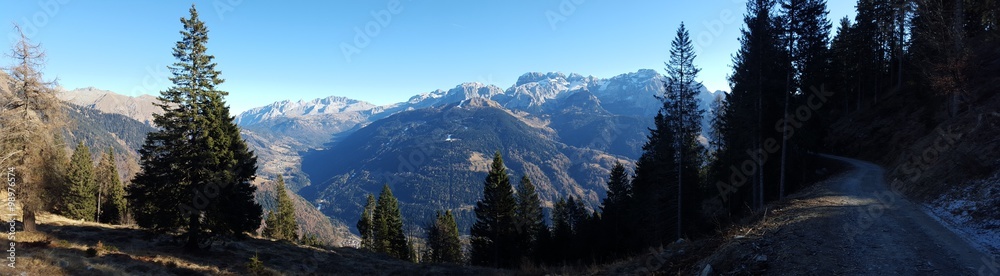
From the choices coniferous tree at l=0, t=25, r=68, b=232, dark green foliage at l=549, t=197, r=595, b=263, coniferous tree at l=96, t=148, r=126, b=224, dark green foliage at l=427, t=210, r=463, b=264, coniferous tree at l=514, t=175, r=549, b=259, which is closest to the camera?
coniferous tree at l=0, t=25, r=68, b=232

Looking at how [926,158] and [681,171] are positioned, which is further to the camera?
[681,171]

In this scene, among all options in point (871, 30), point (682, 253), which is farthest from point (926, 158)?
point (871, 30)

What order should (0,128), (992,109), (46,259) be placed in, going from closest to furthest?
(46,259) → (992,109) → (0,128)

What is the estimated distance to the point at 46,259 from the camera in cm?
1474

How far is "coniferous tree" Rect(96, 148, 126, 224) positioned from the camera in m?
54.8

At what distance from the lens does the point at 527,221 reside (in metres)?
46.3

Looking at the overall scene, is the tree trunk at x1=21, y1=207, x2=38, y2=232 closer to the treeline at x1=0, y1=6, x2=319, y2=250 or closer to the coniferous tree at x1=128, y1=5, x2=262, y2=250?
the treeline at x1=0, y1=6, x2=319, y2=250

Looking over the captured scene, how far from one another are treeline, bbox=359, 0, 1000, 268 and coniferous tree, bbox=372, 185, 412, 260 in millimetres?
16678

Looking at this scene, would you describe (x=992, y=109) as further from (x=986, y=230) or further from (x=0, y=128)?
(x=0, y=128)

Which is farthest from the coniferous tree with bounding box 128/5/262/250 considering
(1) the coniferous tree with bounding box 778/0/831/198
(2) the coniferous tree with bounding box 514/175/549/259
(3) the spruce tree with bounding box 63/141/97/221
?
(3) the spruce tree with bounding box 63/141/97/221

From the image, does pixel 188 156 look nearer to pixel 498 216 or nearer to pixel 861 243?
pixel 498 216

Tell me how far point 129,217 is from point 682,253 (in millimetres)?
77071

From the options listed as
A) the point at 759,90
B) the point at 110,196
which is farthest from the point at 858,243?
the point at 110,196

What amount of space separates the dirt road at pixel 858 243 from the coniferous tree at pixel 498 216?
29.8 m
